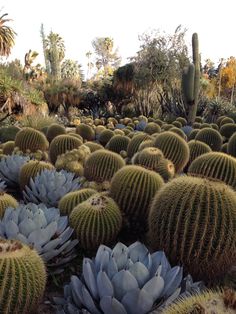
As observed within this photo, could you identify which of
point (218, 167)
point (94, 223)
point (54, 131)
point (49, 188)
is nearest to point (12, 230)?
point (94, 223)

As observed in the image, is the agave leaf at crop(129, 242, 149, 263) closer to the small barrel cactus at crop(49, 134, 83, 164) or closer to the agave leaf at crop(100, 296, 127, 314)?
the agave leaf at crop(100, 296, 127, 314)

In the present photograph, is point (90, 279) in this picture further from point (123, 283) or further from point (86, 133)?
point (86, 133)

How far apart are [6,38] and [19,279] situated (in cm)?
2030

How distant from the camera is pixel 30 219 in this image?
310 cm

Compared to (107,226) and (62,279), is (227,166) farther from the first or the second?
(62,279)

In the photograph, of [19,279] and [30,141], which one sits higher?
[30,141]

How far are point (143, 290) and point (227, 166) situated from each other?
8.58 feet

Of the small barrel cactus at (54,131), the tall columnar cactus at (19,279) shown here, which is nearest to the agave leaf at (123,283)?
the tall columnar cactus at (19,279)

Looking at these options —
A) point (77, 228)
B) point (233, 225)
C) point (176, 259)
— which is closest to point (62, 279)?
point (77, 228)

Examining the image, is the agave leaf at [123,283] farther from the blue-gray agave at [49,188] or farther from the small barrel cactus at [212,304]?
the blue-gray agave at [49,188]

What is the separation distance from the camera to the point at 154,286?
7.75ft

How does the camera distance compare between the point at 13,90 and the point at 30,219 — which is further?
the point at 13,90

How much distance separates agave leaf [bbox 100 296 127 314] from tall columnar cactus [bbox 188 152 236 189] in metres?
2.41

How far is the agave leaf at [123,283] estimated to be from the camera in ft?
7.80
